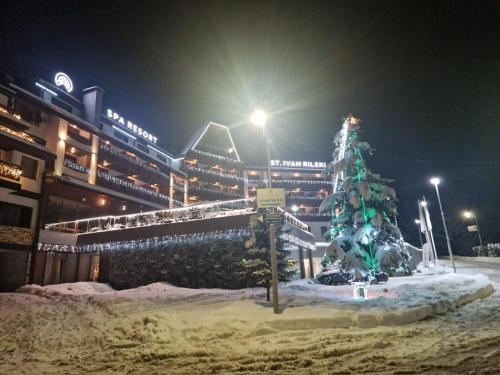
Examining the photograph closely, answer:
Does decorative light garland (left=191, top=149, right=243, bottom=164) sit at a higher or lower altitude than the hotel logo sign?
lower

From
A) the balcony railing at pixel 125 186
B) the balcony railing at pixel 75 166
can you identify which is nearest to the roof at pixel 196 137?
the balcony railing at pixel 125 186

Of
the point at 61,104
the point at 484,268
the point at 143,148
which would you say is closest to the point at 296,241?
the point at 484,268

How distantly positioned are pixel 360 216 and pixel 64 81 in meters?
44.2

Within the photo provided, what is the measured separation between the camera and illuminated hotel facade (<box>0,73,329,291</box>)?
24.6 metres

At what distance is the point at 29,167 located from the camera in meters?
26.2

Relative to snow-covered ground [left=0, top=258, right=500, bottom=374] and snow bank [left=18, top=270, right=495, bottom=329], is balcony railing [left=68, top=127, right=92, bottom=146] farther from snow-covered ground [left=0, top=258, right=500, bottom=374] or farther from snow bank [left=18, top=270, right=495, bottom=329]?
snow-covered ground [left=0, top=258, right=500, bottom=374]

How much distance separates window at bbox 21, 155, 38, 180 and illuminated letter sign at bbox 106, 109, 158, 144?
24664 mm

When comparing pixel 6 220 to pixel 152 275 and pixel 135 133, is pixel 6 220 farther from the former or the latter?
pixel 135 133

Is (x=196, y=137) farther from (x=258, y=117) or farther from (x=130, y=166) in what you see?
(x=258, y=117)

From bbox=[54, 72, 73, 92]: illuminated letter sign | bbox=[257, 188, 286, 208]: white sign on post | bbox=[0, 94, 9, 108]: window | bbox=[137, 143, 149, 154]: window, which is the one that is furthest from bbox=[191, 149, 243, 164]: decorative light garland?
bbox=[257, 188, 286, 208]: white sign on post

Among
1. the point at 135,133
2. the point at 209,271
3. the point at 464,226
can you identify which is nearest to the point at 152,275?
the point at 209,271

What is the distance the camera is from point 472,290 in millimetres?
15555

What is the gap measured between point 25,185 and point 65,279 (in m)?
9.58

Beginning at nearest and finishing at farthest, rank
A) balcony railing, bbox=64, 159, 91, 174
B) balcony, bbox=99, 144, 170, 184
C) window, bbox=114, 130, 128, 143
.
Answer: balcony railing, bbox=64, 159, 91, 174 < balcony, bbox=99, 144, 170, 184 < window, bbox=114, 130, 128, 143
